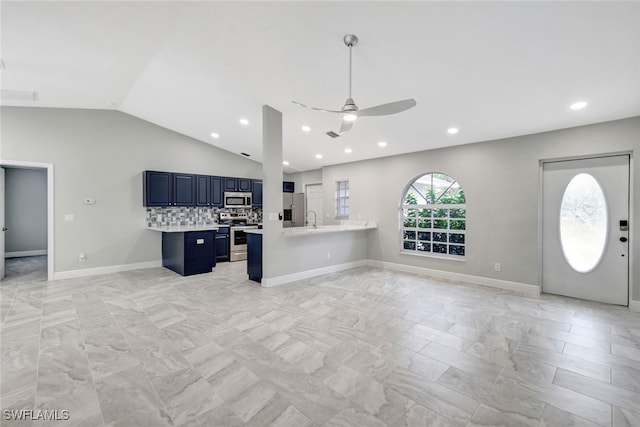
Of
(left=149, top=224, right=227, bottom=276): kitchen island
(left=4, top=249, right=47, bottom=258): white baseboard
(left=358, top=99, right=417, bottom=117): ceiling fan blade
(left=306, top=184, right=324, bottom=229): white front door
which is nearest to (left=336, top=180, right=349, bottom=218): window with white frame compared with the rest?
(left=306, top=184, right=324, bottom=229): white front door

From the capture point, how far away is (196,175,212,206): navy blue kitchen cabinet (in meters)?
6.71

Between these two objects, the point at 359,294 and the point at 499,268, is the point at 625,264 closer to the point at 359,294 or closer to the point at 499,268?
the point at 499,268

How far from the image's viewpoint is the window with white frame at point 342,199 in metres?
7.21

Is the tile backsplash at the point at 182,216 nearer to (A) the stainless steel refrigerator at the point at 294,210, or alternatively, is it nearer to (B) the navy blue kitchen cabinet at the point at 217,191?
(B) the navy blue kitchen cabinet at the point at 217,191

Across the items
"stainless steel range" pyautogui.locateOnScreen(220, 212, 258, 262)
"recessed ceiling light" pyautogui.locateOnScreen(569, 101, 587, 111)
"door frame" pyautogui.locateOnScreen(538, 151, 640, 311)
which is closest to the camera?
"recessed ceiling light" pyautogui.locateOnScreen(569, 101, 587, 111)

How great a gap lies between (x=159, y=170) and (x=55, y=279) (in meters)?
2.81

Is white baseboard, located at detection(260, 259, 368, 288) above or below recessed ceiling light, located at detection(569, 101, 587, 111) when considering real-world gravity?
below

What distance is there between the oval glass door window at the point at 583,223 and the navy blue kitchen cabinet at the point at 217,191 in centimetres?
689

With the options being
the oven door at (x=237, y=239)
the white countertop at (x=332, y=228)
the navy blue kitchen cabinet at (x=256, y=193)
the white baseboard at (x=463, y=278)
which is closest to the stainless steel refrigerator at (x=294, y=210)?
the navy blue kitchen cabinet at (x=256, y=193)

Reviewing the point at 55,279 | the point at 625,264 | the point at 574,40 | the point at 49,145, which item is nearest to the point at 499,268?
the point at 625,264

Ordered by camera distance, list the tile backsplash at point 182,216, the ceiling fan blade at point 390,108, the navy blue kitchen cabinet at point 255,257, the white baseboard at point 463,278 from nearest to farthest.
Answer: the ceiling fan blade at point 390,108 < the white baseboard at point 463,278 < the navy blue kitchen cabinet at point 255,257 < the tile backsplash at point 182,216

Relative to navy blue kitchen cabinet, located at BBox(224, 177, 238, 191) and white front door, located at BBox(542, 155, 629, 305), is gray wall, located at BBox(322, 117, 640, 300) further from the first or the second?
navy blue kitchen cabinet, located at BBox(224, 177, 238, 191)

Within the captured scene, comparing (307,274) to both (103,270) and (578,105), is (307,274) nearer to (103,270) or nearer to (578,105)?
(103,270)

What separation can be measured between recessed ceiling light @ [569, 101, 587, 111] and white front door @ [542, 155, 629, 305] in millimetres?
1012
